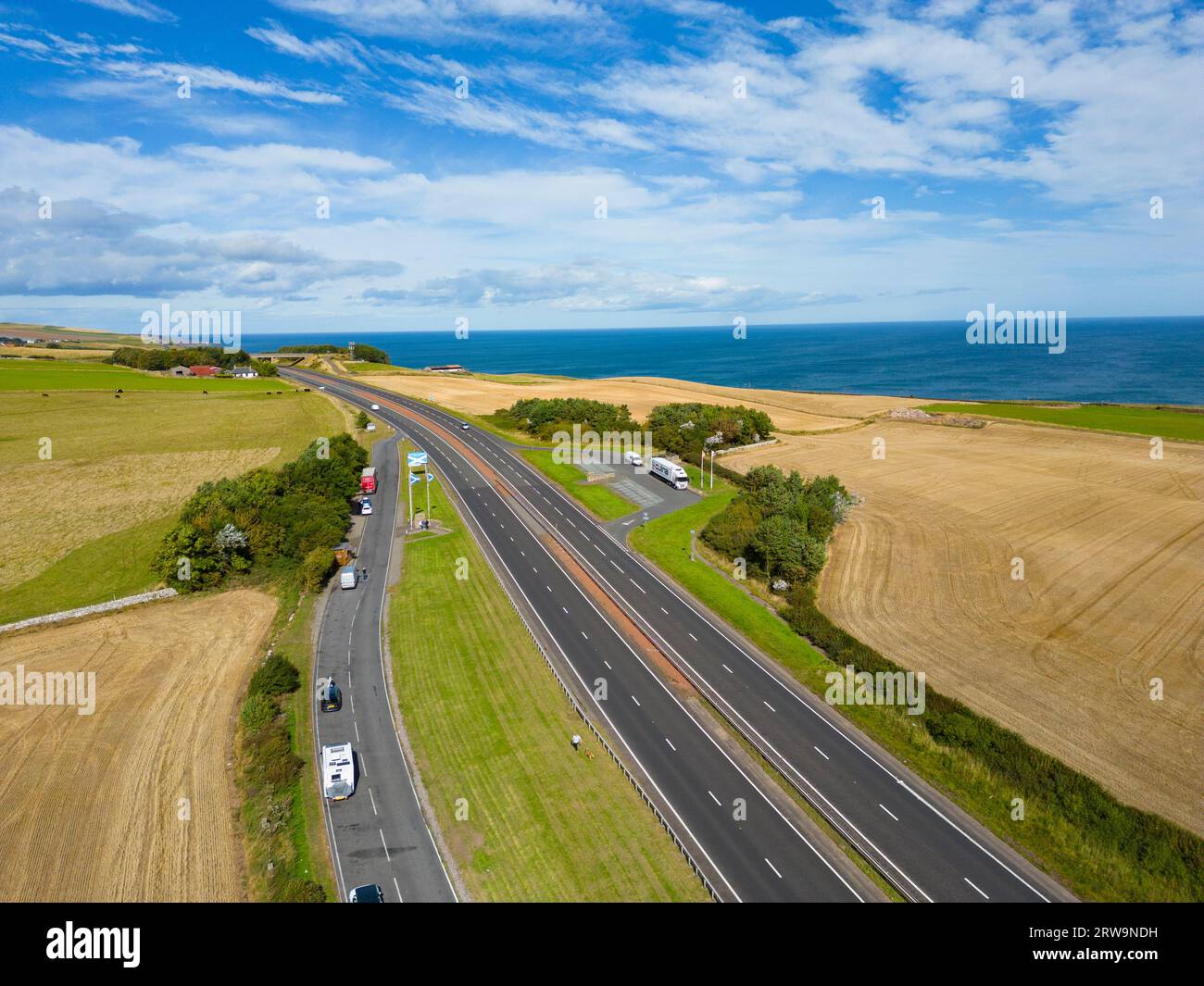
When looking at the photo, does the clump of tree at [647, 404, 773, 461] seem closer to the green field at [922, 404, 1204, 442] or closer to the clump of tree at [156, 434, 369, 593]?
the clump of tree at [156, 434, 369, 593]

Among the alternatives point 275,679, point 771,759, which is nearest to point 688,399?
point 771,759

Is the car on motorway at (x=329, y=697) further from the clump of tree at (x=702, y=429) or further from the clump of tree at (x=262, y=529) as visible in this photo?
the clump of tree at (x=702, y=429)

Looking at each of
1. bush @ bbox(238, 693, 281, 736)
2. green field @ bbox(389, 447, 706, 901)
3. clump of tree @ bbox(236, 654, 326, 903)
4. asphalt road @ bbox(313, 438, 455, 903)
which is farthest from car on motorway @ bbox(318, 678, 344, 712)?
green field @ bbox(389, 447, 706, 901)

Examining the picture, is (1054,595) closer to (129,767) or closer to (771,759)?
(771,759)

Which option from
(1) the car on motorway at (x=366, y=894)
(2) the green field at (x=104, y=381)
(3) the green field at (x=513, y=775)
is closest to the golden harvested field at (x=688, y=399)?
(2) the green field at (x=104, y=381)

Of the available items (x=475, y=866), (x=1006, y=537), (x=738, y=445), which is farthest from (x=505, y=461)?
(x=475, y=866)
